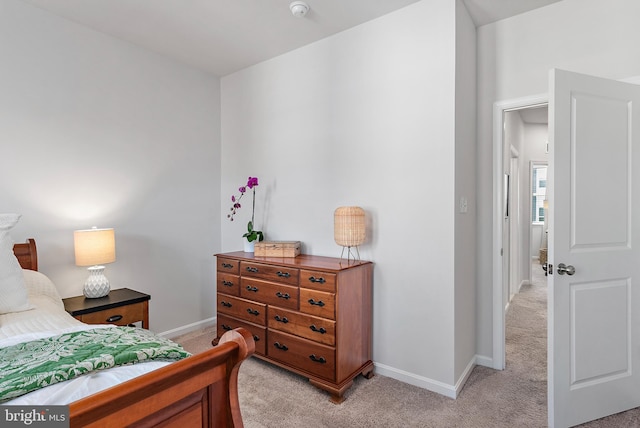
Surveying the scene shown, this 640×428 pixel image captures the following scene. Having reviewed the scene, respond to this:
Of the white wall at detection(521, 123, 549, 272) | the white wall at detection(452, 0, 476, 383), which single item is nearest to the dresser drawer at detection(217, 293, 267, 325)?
the white wall at detection(452, 0, 476, 383)

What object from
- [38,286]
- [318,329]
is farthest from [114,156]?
[318,329]

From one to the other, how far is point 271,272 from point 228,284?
58 centimetres

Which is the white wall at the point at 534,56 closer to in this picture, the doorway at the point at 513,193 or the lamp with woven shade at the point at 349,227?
the doorway at the point at 513,193

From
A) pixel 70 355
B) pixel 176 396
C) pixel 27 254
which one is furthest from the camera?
pixel 27 254

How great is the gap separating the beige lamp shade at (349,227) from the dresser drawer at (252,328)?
0.99m

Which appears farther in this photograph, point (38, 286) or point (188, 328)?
point (188, 328)

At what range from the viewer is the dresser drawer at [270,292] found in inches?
101

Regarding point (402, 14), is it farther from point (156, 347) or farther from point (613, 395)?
point (613, 395)

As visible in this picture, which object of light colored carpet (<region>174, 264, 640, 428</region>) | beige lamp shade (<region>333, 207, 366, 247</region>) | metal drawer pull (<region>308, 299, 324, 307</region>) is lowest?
light colored carpet (<region>174, 264, 640, 428</region>)

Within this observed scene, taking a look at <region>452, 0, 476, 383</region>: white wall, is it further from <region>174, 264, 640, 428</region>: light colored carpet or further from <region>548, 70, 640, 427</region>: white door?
<region>548, 70, 640, 427</region>: white door

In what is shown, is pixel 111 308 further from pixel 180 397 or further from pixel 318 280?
pixel 180 397

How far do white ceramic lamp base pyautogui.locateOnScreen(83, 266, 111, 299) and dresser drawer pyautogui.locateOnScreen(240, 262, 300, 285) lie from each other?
41.9 inches

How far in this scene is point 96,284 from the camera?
2.63 metres

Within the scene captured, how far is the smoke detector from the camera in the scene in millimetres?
2461
